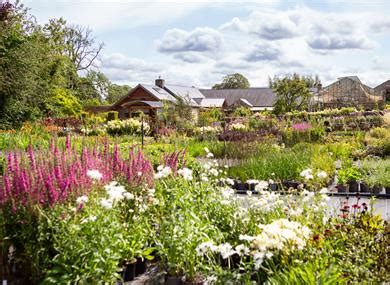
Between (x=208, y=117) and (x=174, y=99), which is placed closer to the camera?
(x=208, y=117)

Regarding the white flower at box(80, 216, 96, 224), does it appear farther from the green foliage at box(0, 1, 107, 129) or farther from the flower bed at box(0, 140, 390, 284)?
the green foliage at box(0, 1, 107, 129)

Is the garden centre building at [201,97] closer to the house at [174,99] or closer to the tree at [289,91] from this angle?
the house at [174,99]

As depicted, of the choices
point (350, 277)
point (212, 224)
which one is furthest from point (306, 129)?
point (350, 277)

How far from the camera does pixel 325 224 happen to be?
13.1ft

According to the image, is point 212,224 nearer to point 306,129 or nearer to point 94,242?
point 94,242

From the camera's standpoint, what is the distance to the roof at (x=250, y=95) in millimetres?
58531

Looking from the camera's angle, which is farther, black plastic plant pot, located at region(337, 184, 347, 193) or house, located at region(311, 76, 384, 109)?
house, located at region(311, 76, 384, 109)

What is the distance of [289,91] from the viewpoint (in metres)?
38.1

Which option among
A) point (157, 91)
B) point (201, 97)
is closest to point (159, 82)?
point (157, 91)

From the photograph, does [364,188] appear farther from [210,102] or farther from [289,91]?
[210,102]

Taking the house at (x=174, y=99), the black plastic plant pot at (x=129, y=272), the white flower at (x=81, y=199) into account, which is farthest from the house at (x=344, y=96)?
the white flower at (x=81, y=199)

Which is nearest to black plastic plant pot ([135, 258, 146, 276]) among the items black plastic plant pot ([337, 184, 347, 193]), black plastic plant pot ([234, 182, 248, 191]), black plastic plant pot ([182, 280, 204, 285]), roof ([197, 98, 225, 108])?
black plastic plant pot ([182, 280, 204, 285])

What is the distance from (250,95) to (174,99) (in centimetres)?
2587

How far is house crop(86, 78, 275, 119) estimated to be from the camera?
120 feet
